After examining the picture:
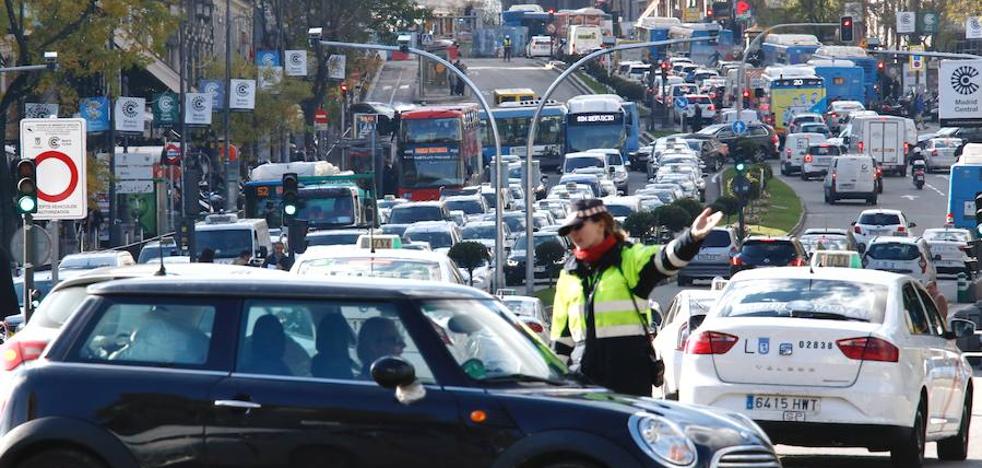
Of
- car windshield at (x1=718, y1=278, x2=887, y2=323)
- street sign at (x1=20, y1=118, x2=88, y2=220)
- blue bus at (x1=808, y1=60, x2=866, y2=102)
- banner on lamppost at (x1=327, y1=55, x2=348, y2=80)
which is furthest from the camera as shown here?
blue bus at (x1=808, y1=60, x2=866, y2=102)

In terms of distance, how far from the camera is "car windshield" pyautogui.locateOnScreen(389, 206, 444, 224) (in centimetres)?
5200

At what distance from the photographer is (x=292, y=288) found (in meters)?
9.94

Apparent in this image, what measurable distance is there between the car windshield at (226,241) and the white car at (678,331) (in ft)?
59.4

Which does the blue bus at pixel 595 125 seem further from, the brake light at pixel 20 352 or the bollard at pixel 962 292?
the brake light at pixel 20 352

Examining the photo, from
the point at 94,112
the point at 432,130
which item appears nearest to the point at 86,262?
the point at 94,112

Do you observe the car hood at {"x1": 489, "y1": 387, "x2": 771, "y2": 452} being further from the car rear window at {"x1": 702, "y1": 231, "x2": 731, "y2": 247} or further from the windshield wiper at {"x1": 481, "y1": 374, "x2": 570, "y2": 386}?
the car rear window at {"x1": 702, "y1": 231, "x2": 731, "y2": 247}

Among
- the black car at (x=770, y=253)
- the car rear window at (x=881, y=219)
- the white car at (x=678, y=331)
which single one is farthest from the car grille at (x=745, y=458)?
the car rear window at (x=881, y=219)

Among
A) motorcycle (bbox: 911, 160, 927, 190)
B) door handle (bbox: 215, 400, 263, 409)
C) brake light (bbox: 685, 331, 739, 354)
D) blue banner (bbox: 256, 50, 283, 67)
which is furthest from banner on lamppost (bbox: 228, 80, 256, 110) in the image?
door handle (bbox: 215, 400, 263, 409)

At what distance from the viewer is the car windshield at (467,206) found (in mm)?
59062

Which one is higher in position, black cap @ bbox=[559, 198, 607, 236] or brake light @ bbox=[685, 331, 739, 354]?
black cap @ bbox=[559, 198, 607, 236]

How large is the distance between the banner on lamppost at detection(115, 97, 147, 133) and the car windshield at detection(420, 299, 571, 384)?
152 ft

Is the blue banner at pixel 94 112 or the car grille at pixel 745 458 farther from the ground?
the car grille at pixel 745 458

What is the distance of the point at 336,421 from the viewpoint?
380 inches

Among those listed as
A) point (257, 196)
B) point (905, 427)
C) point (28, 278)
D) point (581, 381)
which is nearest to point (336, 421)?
point (581, 381)
